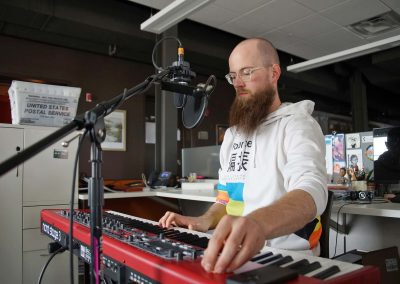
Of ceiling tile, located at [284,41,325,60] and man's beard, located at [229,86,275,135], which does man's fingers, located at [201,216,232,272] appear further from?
ceiling tile, located at [284,41,325,60]

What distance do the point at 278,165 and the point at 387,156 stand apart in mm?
1168

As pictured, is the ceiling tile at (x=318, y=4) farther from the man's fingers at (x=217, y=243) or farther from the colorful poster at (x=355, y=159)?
the man's fingers at (x=217, y=243)

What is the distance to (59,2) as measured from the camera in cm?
363

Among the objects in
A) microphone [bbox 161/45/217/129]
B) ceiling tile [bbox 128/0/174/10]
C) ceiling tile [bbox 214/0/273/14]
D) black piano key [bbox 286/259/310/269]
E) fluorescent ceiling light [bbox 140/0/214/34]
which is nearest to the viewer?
black piano key [bbox 286/259/310/269]

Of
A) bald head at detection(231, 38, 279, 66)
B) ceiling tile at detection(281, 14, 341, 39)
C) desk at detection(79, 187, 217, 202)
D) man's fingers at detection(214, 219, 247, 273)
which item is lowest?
desk at detection(79, 187, 217, 202)

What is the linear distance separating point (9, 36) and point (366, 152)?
427 centimetres

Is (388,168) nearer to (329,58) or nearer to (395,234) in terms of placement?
(395,234)

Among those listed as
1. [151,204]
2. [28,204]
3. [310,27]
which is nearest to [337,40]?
[310,27]

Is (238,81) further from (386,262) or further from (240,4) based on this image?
(240,4)

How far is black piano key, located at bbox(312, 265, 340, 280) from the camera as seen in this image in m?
0.59

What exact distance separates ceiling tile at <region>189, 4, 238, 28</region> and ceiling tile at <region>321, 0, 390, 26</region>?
44.3 inches

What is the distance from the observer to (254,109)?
4.41 ft

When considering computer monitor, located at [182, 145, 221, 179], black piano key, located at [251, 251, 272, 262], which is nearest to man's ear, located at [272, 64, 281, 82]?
black piano key, located at [251, 251, 272, 262]

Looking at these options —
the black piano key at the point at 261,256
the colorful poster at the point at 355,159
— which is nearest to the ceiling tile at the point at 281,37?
the colorful poster at the point at 355,159
